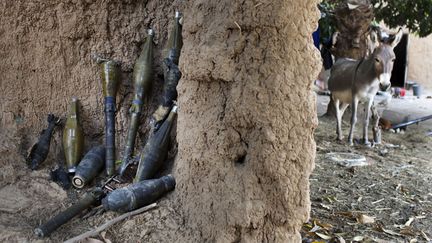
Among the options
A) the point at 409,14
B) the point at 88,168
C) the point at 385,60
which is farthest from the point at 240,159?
the point at 409,14

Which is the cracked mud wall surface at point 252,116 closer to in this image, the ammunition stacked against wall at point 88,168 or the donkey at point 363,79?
the ammunition stacked against wall at point 88,168

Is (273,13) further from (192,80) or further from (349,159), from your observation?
(349,159)

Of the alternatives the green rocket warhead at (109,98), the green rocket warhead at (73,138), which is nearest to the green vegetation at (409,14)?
the green rocket warhead at (109,98)

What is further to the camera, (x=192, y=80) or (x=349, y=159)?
(x=349, y=159)

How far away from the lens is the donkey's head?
5986 millimetres

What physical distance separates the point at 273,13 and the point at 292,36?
161 millimetres

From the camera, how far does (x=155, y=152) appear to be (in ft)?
9.04

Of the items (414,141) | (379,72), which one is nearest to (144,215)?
(379,72)

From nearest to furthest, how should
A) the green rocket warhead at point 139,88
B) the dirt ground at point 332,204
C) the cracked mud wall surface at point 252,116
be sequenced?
the cracked mud wall surface at point 252,116 → the dirt ground at point 332,204 → the green rocket warhead at point 139,88

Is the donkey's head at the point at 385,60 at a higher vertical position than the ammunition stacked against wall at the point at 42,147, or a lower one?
higher

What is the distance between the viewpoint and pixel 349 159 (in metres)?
5.72

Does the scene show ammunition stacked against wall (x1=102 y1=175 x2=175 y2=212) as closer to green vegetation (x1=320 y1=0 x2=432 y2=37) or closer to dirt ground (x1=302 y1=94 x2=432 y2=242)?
dirt ground (x1=302 y1=94 x2=432 y2=242)

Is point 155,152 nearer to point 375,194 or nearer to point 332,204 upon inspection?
point 332,204

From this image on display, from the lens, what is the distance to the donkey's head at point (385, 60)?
599 cm
